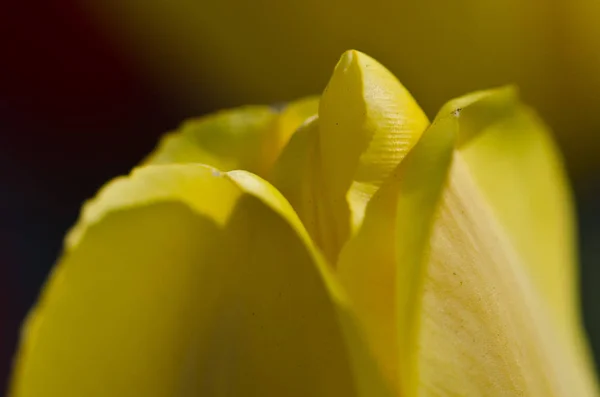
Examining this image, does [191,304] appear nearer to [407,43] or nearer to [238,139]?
[238,139]

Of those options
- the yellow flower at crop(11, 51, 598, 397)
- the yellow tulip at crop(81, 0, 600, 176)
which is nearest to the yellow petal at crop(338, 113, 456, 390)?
the yellow flower at crop(11, 51, 598, 397)

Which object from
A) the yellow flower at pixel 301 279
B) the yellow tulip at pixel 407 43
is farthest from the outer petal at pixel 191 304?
the yellow tulip at pixel 407 43

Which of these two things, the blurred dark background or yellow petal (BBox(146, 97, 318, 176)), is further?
the blurred dark background

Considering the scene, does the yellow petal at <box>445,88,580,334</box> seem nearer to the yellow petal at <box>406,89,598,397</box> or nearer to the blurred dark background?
the yellow petal at <box>406,89,598,397</box>

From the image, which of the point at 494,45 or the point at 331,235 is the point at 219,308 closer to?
the point at 331,235

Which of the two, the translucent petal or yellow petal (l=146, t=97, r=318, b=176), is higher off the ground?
yellow petal (l=146, t=97, r=318, b=176)

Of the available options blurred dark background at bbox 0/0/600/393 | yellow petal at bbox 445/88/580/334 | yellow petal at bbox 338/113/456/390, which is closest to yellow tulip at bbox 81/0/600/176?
blurred dark background at bbox 0/0/600/393
